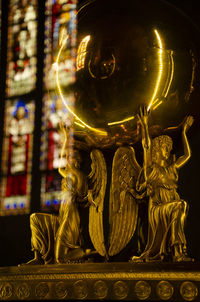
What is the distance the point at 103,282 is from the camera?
3.47 m

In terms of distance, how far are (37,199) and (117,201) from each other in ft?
5.93

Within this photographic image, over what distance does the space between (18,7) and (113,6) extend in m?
2.85

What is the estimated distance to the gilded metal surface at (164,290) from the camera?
3.27 metres

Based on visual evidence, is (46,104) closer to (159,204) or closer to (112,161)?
(112,161)

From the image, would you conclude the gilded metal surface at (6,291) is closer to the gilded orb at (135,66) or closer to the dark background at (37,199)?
the gilded orb at (135,66)

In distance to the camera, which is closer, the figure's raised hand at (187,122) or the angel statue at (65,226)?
the figure's raised hand at (187,122)

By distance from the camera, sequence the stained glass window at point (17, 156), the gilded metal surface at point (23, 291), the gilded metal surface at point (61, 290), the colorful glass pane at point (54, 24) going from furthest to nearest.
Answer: the colorful glass pane at point (54, 24) → the stained glass window at point (17, 156) → the gilded metal surface at point (23, 291) → the gilded metal surface at point (61, 290)

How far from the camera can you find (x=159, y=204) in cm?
376

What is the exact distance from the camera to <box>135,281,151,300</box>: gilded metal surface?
3.33 metres

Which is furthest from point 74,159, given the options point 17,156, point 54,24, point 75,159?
point 54,24

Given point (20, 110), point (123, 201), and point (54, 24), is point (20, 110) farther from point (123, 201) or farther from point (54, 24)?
point (123, 201)

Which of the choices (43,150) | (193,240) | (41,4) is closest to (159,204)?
(193,240)

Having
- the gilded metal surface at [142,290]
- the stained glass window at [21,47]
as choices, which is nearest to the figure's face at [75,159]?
the gilded metal surface at [142,290]

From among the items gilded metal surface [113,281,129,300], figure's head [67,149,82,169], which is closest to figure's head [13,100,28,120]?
figure's head [67,149,82,169]
